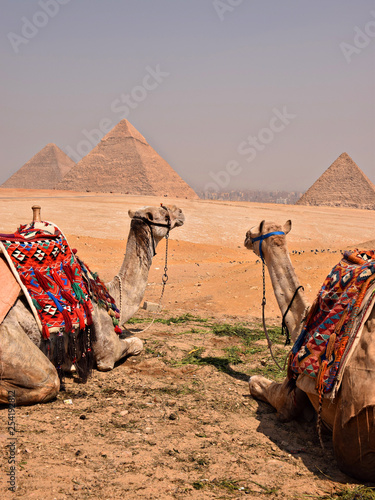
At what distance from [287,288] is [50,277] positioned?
2.24m

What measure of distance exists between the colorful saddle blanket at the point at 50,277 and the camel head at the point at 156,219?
877 mm

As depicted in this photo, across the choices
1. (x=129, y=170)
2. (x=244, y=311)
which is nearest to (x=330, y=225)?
(x=244, y=311)

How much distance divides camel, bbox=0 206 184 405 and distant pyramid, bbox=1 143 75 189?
136058 mm

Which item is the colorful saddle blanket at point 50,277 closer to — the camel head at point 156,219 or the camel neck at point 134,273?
the camel neck at point 134,273

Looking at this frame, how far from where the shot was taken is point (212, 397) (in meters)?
4.69

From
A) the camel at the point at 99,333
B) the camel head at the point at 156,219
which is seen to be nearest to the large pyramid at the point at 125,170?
the camel head at the point at 156,219

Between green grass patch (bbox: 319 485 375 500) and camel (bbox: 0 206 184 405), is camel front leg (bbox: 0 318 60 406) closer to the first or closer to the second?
camel (bbox: 0 206 184 405)

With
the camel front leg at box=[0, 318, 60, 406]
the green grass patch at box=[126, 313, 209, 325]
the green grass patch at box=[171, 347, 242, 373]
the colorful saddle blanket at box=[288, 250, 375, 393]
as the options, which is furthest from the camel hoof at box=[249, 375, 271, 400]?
the green grass patch at box=[126, 313, 209, 325]

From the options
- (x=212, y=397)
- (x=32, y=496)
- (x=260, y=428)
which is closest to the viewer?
(x=32, y=496)

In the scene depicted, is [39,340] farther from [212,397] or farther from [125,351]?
[212,397]

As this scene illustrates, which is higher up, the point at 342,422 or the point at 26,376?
the point at 342,422

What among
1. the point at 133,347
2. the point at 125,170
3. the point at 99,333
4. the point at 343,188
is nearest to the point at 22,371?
the point at 99,333

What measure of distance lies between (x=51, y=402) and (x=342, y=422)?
2.52m

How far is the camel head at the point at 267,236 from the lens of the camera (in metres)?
4.76
